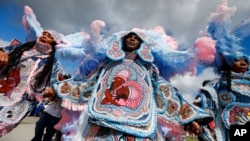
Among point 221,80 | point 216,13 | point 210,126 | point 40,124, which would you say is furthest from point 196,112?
point 40,124

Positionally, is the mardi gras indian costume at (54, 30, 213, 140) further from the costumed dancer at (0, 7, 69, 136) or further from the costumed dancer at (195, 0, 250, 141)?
the costumed dancer at (0, 7, 69, 136)

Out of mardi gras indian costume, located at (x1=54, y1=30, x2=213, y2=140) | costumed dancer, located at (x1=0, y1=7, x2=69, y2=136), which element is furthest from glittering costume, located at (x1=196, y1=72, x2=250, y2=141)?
costumed dancer, located at (x1=0, y1=7, x2=69, y2=136)

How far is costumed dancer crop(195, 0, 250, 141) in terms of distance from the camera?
4199 millimetres

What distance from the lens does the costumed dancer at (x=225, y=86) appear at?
4199 millimetres

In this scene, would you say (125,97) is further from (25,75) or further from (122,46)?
(25,75)

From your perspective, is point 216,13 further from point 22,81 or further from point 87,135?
point 22,81

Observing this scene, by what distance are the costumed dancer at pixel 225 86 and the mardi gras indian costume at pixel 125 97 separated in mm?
519

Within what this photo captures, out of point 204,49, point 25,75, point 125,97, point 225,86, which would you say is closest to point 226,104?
point 225,86

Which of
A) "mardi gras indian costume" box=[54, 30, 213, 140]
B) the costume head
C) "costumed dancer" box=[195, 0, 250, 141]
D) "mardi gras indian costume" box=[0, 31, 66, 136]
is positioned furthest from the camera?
"mardi gras indian costume" box=[0, 31, 66, 136]

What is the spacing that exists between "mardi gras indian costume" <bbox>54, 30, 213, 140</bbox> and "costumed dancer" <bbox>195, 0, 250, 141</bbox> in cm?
52

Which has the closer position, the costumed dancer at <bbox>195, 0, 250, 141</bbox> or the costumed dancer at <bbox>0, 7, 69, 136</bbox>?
the costumed dancer at <bbox>195, 0, 250, 141</bbox>

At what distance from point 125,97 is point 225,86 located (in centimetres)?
153

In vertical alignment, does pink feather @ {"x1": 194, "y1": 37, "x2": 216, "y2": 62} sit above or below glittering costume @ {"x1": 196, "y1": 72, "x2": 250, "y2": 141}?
above

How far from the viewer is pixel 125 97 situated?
11.7 feet
